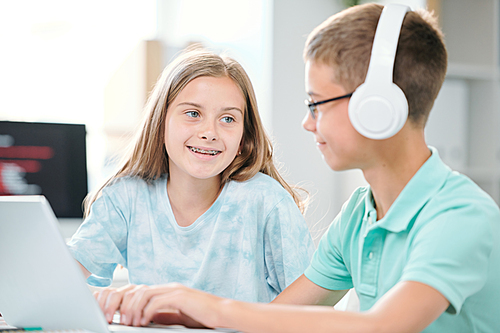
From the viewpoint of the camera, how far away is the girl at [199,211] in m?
1.19

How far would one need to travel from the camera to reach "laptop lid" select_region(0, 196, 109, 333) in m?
0.59

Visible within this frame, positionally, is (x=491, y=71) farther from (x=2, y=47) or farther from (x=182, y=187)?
(x=2, y=47)

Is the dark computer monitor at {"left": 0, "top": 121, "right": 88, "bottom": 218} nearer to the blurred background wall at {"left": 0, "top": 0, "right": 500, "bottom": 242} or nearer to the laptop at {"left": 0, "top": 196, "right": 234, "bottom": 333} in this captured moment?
the blurred background wall at {"left": 0, "top": 0, "right": 500, "bottom": 242}

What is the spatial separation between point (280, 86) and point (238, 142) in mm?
1373

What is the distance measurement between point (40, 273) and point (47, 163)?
4.82 ft

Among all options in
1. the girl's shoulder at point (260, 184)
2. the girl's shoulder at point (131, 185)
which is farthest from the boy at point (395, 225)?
the girl's shoulder at point (131, 185)

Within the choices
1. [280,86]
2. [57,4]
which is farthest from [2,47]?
[280,86]

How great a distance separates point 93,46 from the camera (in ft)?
7.63

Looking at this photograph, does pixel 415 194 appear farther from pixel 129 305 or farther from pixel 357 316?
pixel 129 305

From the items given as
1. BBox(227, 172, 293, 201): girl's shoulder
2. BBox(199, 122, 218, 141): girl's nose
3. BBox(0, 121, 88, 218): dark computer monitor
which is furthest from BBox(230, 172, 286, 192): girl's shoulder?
BBox(0, 121, 88, 218): dark computer monitor

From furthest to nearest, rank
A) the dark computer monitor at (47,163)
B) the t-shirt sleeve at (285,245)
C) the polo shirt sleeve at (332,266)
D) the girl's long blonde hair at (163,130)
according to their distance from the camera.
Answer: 1. the dark computer monitor at (47,163)
2. the girl's long blonde hair at (163,130)
3. the t-shirt sleeve at (285,245)
4. the polo shirt sleeve at (332,266)

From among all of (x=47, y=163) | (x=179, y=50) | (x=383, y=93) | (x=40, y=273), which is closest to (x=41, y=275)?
(x=40, y=273)

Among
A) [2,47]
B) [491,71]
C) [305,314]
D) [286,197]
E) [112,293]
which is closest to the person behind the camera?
[305,314]

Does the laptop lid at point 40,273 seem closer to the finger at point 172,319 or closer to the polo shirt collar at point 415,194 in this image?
the finger at point 172,319
